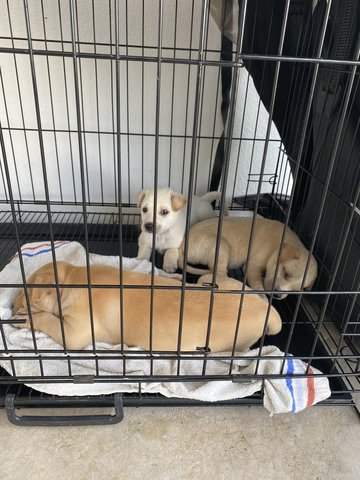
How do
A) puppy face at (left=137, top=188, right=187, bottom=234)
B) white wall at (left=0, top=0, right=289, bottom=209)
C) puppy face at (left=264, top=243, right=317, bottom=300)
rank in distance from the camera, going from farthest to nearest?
white wall at (left=0, top=0, right=289, bottom=209) < puppy face at (left=137, top=188, right=187, bottom=234) < puppy face at (left=264, top=243, right=317, bottom=300)

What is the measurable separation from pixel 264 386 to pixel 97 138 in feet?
5.65

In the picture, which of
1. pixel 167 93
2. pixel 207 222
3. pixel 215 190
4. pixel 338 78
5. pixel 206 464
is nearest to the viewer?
pixel 206 464

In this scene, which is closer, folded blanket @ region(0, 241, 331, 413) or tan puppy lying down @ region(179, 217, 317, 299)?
folded blanket @ region(0, 241, 331, 413)

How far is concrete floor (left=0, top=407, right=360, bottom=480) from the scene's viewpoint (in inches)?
40.7

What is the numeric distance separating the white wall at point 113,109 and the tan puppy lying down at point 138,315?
3.31 ft

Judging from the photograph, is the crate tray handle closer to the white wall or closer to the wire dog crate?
the wire dog crate

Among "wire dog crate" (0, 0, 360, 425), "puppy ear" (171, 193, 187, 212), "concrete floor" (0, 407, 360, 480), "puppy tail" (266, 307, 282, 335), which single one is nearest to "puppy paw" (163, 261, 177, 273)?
"wire dog crate" (0, 0, 360, 425)

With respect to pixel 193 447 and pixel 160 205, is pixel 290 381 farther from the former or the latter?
pixel 160 205

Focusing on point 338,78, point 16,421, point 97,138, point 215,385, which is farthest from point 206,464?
point 97,138

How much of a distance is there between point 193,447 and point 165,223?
1.04 meters

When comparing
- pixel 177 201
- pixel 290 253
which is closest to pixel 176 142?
pixel 177 201

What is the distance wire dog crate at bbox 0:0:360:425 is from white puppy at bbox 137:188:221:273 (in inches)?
5.4

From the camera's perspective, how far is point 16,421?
1.10 m

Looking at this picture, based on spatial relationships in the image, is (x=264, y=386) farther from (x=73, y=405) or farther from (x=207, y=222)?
(x=207, y=222)
